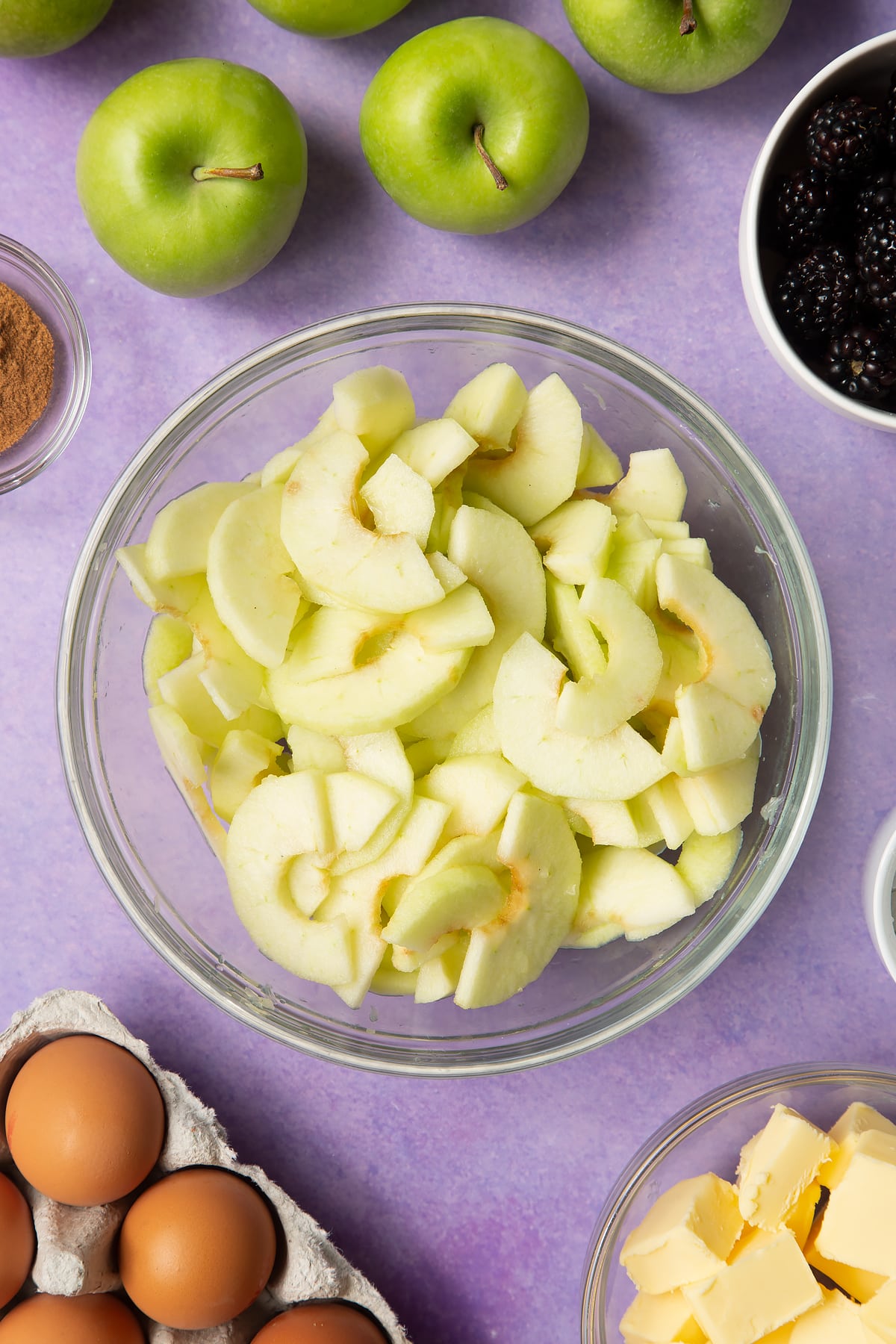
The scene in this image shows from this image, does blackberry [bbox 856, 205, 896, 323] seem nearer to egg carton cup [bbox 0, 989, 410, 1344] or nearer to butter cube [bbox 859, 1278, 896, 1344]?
butter cube [bbox 859, 1278, 896, 1344]

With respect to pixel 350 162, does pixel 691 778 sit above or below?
below

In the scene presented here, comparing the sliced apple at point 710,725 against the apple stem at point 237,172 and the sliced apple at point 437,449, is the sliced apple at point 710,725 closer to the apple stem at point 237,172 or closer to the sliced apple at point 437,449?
the sliced apple at point 437,449

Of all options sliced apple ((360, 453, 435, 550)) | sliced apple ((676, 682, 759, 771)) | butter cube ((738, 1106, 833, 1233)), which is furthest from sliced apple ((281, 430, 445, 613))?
butter cube ((738, 1106, 833, 1233))

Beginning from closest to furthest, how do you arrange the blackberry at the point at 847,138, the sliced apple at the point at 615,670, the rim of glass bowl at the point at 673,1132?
the sliced apple at the point at 615,670, the blackberry at the point at 847,138, the rim of glass bowl at the point at 673,1132

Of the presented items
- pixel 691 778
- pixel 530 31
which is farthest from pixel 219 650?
pixel 530 31

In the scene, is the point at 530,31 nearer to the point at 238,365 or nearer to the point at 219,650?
the point at 238,365

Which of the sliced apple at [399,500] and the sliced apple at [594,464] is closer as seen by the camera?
the sliced apple at [399,500]

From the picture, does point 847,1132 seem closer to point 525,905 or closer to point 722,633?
point 525,905

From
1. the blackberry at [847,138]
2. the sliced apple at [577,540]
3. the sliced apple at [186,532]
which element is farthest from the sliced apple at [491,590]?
the blackberry at [847,138]
